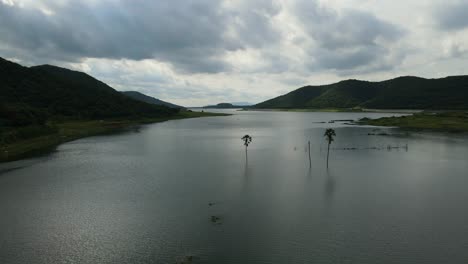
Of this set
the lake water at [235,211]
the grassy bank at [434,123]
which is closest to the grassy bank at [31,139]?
the lake water at [235,211]

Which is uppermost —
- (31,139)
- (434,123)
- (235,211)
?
(31,139)

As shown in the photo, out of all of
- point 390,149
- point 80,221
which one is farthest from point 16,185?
point 390,149

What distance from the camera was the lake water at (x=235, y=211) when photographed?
1131 inches

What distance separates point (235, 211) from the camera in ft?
130

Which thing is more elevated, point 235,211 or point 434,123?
point 434,123

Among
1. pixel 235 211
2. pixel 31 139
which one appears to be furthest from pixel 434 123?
pixel 31 139

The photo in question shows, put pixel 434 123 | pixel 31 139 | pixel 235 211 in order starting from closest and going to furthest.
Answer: pixel 235 211
pixel 31 139
pixel 434 123

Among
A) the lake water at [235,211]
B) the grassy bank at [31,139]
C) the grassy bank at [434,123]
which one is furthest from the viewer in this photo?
the grassy bank at [434,123]

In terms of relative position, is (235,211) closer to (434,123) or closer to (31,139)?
(31,139)

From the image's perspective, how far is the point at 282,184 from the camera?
53.0 meters

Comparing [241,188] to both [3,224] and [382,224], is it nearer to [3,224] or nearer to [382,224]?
[382,224]

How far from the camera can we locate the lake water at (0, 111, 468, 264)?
94.3 feet

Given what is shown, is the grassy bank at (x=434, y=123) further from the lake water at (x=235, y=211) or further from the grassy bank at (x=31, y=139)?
the grassy bank at (x=31, y=139)

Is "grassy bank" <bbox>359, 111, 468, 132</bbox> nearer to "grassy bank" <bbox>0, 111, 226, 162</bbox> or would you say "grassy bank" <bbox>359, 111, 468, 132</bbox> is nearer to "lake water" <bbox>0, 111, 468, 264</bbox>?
"lake water" <bbox>0, 111, 468, 264</bbox>
